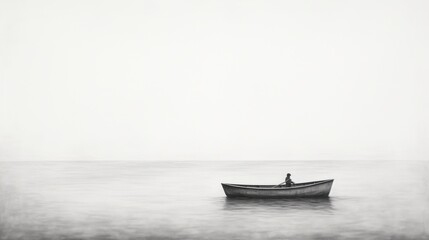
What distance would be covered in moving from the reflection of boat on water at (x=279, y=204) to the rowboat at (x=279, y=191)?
0.99 feet

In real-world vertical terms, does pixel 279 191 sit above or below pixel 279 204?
above

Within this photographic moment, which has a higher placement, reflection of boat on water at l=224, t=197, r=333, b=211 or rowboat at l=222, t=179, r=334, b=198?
rowboat at l=222, t=179, r=334, b=198

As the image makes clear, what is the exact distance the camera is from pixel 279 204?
65.8 ft

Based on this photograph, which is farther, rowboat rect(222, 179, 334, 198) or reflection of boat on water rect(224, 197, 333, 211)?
rowboat rect(222, 179, 334, 198)

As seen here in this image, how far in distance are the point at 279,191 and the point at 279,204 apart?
727 millimetres

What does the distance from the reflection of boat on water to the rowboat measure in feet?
0.99

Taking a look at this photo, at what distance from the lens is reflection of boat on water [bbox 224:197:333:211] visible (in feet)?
62.3

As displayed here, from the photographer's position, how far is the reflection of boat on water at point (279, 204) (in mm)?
19000

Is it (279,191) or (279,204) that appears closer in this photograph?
(279,191)

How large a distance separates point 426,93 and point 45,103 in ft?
43.9

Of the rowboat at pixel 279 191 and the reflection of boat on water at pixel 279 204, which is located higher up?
the rowboat at pixel 279 191

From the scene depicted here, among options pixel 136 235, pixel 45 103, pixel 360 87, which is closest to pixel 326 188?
pixel 360 87

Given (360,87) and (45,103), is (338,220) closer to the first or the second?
(360,87)

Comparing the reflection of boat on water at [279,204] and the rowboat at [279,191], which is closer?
the reflection of boat on water at [279,204]
